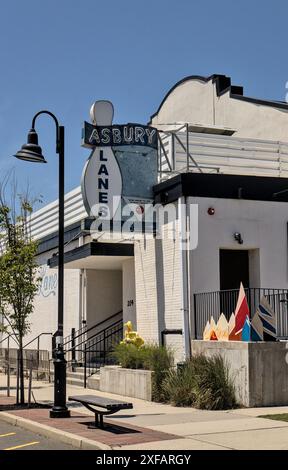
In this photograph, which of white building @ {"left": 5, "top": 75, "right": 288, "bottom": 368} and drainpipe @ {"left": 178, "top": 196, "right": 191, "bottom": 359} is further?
white building @ {"left": 5, "top": 75, "right": 288, "bottom": 368}

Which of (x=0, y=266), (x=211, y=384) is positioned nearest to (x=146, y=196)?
(x=0, y=266)

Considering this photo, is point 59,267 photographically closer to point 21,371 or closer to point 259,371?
point 21,371

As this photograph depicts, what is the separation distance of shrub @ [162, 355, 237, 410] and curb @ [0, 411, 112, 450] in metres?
3.55

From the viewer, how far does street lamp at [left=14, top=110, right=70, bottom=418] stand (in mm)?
13672

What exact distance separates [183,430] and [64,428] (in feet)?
6.61

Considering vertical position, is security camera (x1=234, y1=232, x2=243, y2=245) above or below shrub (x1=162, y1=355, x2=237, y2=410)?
above

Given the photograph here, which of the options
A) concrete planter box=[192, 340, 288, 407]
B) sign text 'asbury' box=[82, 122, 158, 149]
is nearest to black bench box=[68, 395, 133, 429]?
concrete planter box=[192, 340, 288, 407]

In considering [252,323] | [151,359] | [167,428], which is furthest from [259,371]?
[167,428]

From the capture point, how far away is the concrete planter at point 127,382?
54.7ft

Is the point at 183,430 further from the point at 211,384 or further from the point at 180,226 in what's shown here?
the point at 180,226

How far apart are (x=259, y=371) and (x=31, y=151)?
657cm

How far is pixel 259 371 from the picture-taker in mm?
14938

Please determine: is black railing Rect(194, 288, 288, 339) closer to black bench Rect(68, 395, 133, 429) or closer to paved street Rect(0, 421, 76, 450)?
black bench Rect(68, 395, 133, 429)

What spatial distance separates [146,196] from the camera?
18.6 metres
